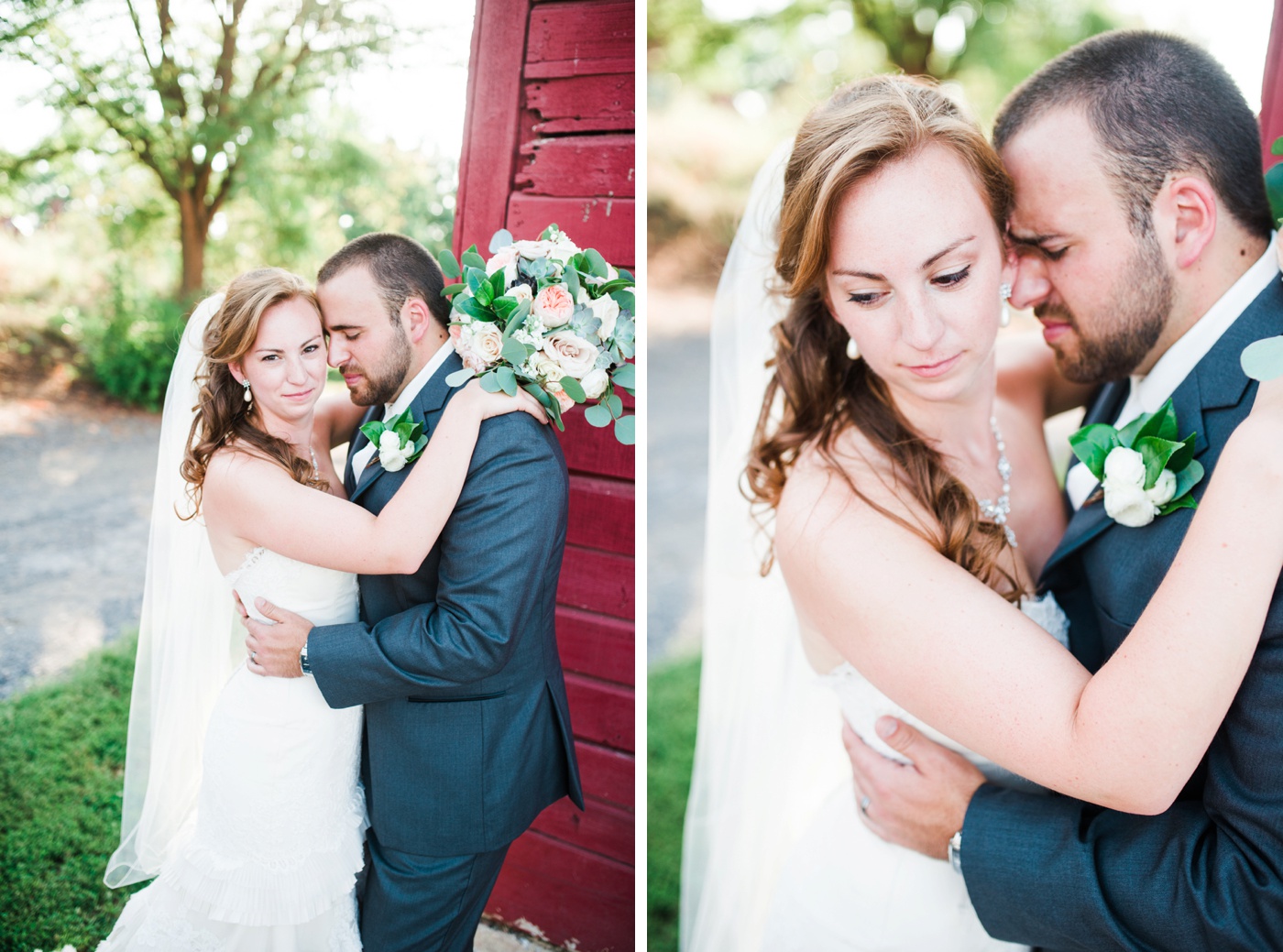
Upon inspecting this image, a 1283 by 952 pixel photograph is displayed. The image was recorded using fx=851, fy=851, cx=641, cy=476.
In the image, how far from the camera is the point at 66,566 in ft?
9.73

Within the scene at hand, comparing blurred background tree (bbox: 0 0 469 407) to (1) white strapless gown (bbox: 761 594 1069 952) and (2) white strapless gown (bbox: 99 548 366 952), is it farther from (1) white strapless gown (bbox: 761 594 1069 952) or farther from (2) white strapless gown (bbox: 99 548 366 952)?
(1) white strapless gown (bbox: 761 594 1069 952)

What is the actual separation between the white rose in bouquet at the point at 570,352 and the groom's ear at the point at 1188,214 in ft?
4.16

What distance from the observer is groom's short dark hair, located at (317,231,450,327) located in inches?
74.9

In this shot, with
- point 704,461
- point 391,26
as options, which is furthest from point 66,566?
point 704,461

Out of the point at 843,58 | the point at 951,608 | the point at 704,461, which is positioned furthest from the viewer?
the point at 843,58

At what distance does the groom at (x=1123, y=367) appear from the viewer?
60.1 inches

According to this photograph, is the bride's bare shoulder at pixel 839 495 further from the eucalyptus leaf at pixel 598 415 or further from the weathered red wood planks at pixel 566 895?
the weathered red wood planks at pixel 566 895

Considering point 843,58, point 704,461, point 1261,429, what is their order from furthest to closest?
point 843,58 → point 704,461 → point 1261,429

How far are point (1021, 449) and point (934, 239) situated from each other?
0.80 metres

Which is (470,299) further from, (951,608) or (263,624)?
(951,608)

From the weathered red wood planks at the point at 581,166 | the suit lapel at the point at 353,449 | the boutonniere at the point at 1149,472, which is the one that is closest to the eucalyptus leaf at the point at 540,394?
the suit lapel at the point at 353,449

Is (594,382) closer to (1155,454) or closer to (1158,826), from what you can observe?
(1155,454)

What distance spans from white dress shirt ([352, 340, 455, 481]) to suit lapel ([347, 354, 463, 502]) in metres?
0.01

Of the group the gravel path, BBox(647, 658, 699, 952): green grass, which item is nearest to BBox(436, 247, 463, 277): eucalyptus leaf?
the gravel path
